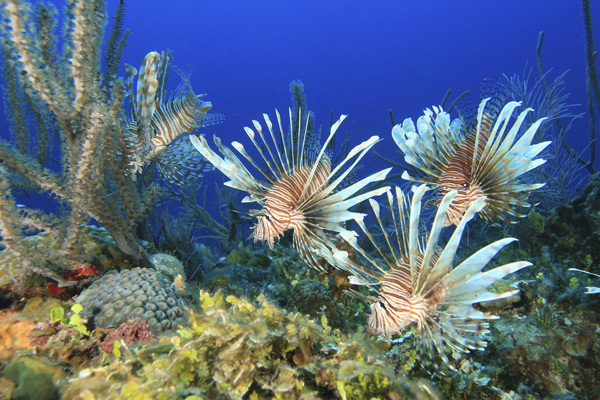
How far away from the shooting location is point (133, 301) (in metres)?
2.47

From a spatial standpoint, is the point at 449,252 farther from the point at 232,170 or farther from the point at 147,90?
the point at 147,90

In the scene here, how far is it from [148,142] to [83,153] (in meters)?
0.98

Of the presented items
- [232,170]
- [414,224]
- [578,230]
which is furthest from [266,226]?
[578,230]

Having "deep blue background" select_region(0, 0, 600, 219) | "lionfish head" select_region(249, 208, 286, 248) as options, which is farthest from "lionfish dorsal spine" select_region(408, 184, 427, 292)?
"deep blue background" select_region(0, 0, 600, 219)

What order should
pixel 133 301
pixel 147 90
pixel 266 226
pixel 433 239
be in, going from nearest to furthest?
1. pixel 433 239
2. pixel 133 301
3. pixel 266 226
4. pixel 147 90

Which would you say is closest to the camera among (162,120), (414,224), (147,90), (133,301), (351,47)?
(414,224)

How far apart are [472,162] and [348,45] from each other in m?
107

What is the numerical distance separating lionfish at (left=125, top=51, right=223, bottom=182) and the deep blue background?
66460 millimetres

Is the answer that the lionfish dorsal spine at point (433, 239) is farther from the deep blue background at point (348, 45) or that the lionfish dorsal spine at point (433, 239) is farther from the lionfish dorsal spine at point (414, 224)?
the deep blue background at point (348, 45)

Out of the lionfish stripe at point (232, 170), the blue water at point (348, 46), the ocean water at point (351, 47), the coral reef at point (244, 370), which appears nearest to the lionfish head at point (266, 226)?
the lionfish stripe at point (232, 170)

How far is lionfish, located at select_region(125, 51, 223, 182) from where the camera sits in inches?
133

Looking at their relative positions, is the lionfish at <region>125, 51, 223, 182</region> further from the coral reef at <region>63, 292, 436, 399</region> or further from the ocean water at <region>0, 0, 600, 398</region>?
the ocean water at <region>0, 0, 600, 398</region>

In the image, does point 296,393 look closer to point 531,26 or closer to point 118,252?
point 118,252

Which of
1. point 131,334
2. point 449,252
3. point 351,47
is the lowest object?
point 131,334
